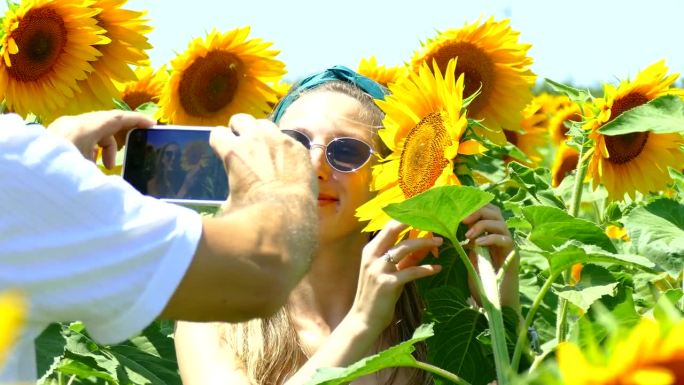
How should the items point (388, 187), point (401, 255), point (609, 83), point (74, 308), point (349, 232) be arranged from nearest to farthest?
point (74, 308)
point (401, 255)
point (388, 187)
point (349, 232)
point (609, 83)

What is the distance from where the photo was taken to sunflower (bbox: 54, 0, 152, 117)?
2.53 meters

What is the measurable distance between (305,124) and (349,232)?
0.19 metres

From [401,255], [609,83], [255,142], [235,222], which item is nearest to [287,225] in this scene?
[235,222]

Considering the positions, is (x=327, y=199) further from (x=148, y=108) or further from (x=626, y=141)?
(x=148, y=108)

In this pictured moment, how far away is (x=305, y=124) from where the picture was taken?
6.54ft

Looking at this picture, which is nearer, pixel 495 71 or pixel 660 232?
pixel 660 232

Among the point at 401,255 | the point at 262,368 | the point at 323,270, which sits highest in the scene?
the point at 401,255

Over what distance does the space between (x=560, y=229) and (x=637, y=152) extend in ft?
2.08

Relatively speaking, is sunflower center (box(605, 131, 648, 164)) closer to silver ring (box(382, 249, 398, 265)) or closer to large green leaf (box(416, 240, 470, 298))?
large green leaf (box(416, 240, 470, 298))

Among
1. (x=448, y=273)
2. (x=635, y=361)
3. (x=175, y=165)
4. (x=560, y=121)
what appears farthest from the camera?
(x=560, y=121)

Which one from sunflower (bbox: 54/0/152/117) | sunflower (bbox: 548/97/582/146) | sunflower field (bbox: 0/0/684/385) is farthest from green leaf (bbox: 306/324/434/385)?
sunflower (bbox: 548/97/582/146)

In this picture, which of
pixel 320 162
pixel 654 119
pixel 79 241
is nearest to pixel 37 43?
pixel 320 162

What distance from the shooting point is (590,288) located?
172cm

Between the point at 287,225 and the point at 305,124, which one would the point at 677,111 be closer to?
the point at 305,124
